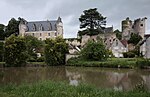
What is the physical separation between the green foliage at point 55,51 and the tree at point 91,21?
15.8 meters

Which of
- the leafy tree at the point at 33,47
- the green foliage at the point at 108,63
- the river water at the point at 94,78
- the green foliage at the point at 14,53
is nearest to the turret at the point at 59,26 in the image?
the leafy tree at the point at 33,47

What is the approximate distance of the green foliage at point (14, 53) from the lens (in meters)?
50.9

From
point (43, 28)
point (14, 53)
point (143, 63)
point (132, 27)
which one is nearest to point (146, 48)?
point (143, 63)

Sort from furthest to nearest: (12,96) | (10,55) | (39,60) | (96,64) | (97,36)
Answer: (97,36), (39,60), (10,55), (96,64), (12,96)

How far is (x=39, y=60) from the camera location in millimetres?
57906

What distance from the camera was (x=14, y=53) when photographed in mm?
51250

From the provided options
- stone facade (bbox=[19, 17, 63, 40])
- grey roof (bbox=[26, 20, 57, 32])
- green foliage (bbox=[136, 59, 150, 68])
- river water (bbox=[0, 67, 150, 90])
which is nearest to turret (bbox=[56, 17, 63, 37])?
stone facade (bbox=[19, 17, 63, 40])

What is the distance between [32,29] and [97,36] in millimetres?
24573

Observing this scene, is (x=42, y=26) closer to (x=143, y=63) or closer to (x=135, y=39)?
(x=135, y=39)

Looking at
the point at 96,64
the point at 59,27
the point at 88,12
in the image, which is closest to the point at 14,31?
the point at 59,27

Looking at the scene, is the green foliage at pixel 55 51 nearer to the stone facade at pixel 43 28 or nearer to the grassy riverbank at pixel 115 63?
the grassy riverbank at pixel 115 63

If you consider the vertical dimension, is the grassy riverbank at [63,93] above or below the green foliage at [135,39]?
below

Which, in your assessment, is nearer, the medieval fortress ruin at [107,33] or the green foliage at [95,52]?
the green foliage at [95,52]

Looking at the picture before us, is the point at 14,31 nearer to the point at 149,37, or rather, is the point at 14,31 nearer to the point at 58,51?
the point at 58,51
